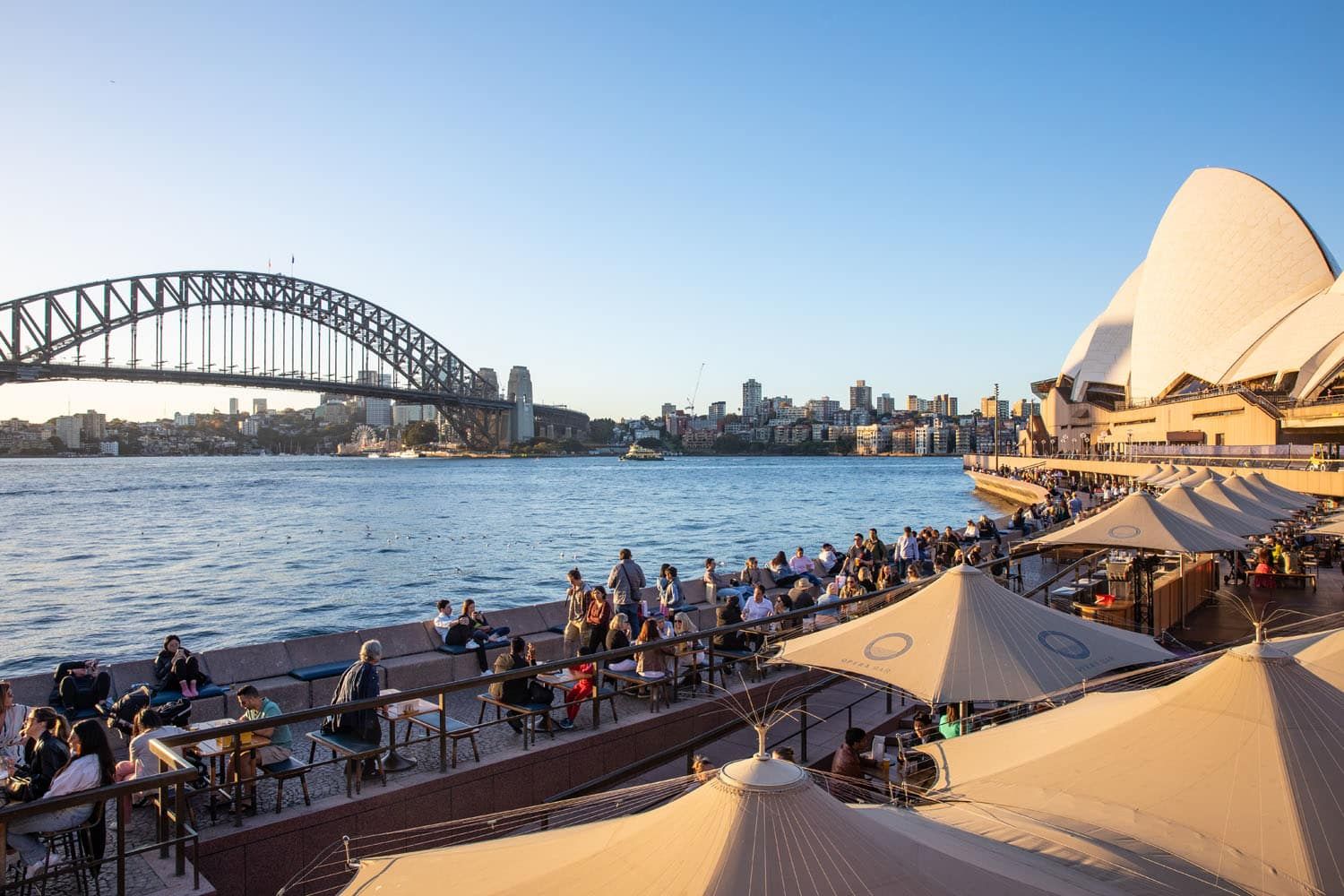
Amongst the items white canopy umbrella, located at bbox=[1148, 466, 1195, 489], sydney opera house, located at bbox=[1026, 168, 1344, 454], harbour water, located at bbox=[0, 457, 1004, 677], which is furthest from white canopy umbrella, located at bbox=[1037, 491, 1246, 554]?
sydney opera house, located at bbox=[1026, 168, 1344, 454]

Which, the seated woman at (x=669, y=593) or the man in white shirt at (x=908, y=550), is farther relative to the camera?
the man in white shirt at (x=908, y=550)

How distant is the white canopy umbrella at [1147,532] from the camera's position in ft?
33.8

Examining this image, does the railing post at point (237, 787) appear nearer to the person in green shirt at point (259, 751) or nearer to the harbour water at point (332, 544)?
the person in green shirt at point (259, 751)

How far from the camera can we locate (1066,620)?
247 inches

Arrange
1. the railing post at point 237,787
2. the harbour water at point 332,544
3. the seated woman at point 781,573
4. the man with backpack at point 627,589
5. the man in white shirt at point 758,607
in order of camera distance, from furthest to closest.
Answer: the harbour water at point 332,544, the seated woman at point 781,573, the man in white shirt at point 758,607, the man with backpack at point 627,589, the railing post at point 237,787

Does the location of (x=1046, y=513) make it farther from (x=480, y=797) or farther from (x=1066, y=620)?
(x=480, y=797)

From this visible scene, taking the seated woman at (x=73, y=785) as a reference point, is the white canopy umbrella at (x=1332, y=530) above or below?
above

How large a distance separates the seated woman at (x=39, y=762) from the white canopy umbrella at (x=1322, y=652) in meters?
6.29

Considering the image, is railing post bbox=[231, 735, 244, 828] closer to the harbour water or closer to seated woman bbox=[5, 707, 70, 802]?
seated woman bbox=[5, 707, 70, 802]

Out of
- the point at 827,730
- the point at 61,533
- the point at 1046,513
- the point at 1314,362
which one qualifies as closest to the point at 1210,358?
the point at 1314,362

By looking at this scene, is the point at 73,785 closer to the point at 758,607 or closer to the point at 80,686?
the point at 80,686

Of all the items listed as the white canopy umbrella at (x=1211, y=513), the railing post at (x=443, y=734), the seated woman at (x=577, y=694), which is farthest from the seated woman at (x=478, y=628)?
the white canopy umbrella at (x=1211, y=513)

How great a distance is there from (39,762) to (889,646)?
16.4 feet

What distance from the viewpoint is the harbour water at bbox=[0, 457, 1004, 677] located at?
75.2ft
